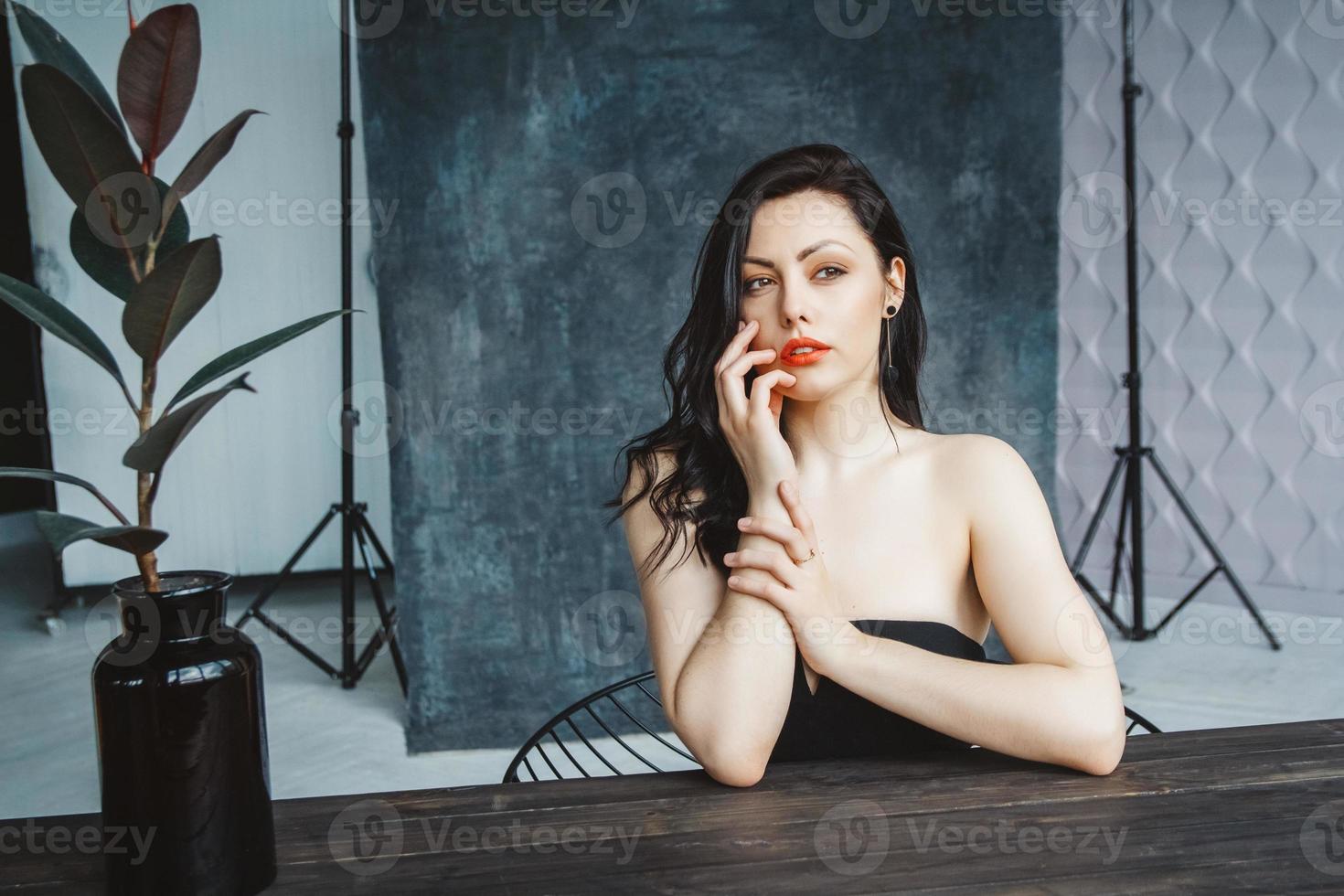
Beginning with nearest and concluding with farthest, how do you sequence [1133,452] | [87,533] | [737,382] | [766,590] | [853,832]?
1. [87,533]
2. [853,832]
3. [766,590]
4. [737,382]
5. [1133,452]

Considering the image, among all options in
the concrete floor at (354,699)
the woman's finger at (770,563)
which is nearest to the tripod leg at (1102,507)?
the concrete floor at (354,699)

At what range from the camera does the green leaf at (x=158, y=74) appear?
2.61ft

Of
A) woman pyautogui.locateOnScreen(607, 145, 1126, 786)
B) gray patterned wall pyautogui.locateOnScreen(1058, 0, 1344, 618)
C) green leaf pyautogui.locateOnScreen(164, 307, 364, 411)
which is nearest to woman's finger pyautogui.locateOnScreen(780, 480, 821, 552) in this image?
woman pyautogui.locateOnScreen(607, 145, 1126, 786)

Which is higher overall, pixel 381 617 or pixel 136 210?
pixel 136 210

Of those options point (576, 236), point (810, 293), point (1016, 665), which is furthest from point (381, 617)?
point (1016, 665)

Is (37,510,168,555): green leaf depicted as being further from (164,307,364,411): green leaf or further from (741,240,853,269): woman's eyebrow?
(741,240,853,269): woman's eyebrow

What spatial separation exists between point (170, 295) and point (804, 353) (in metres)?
0.70

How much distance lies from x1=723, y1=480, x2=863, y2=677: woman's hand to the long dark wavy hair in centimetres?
14

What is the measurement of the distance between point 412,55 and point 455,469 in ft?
3.31

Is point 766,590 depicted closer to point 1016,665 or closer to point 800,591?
point 800,591

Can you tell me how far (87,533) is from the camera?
698mm

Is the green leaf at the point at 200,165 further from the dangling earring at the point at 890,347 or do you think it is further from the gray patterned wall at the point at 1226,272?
the gray patterned wall at the point at 1226,272

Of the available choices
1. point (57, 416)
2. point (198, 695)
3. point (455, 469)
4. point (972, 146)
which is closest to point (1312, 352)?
point (972, 146)

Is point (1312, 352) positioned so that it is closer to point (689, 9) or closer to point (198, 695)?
point (689, 9)
